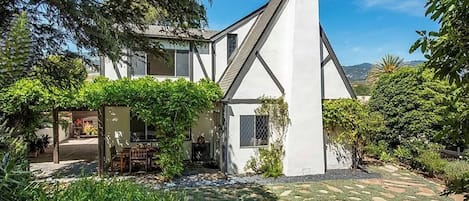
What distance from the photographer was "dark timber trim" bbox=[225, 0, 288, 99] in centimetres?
1296

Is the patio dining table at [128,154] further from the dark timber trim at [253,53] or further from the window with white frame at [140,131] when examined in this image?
the dark timber trim at [253,53]

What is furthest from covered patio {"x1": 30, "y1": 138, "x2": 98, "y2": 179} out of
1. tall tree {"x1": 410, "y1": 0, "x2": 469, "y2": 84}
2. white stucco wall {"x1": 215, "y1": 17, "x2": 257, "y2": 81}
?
tall tree {"x1": 410, "y1": 0, "x2": 469, "y2": 84}

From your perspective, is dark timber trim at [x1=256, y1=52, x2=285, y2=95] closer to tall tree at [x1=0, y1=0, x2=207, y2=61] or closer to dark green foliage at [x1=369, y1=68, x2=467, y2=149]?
dark green foliage at [x1=369, y1=68, x2=467, y2=149]

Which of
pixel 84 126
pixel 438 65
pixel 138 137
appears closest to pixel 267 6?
pixel 138 137

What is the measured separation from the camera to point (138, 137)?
15219 millimetres

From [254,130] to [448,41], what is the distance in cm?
1142

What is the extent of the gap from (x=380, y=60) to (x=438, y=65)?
2791 cm

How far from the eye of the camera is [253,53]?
13.3 meters

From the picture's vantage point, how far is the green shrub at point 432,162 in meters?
12.2

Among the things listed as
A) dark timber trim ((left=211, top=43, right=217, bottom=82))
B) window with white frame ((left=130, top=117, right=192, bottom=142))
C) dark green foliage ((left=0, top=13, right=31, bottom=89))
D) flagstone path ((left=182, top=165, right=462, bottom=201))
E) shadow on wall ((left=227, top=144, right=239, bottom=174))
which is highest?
dark timber trim ((left=211, top=43, right=217, bottom=82))

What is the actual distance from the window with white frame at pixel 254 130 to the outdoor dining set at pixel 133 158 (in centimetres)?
366

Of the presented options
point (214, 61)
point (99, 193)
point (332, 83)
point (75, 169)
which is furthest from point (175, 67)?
Answer: point (99, 193)

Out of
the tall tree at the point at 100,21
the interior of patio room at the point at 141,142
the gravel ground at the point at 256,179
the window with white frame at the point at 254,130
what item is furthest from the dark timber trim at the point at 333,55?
the tall tree at the point at 100,21

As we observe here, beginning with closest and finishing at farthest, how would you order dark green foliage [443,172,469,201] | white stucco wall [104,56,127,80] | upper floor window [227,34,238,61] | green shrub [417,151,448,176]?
dark green foliage [443,172,469,201]
green shrub [417,151,448,176]
white stucco wall [104,56,127,80]
upper floor window [227,34,238,61]
